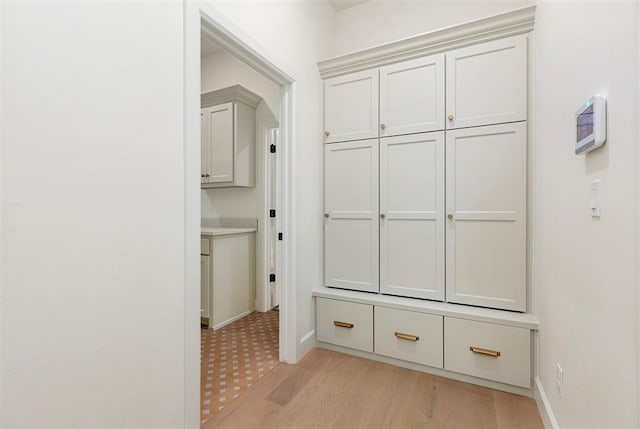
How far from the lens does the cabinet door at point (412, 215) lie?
6.91 feet

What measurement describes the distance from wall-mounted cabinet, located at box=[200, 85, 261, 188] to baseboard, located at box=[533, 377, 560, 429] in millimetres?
2877

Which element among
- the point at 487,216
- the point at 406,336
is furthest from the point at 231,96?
the point at 406,336

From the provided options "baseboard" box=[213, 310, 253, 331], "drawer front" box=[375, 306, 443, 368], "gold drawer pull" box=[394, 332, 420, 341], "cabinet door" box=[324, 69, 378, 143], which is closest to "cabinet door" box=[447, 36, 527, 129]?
"cabinet door" box=[324, 69, 378, 143]

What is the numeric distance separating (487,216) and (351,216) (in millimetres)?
952

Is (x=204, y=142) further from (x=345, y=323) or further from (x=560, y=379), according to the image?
(x=560, y=379)

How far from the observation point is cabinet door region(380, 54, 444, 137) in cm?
210

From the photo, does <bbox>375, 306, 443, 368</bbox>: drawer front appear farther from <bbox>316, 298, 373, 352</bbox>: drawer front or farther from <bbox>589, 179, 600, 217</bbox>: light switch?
<bbox>589, 179, 600, 217</bbox>: light switch

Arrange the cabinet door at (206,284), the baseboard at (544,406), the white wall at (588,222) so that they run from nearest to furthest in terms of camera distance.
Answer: the white wall at (588,222) < the baseboard at (544,406) < the cabinet door at (206,284)

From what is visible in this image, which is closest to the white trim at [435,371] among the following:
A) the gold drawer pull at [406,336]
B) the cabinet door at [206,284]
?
the gold drawer pull at [406,336]

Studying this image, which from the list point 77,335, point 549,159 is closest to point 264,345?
point 77,335

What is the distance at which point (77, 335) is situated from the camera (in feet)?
3.22

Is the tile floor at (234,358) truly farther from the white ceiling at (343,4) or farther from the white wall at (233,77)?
the white ceiling at (343,4)

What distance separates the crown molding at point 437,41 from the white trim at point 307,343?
211 centimetres

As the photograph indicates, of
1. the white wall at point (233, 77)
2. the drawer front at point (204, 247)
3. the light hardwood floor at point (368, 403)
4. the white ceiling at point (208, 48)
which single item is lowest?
the light hardwood floor at point (368, 403)
